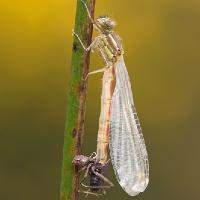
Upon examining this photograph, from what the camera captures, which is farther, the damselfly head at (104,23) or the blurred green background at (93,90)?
the blurred green background at (93,90)

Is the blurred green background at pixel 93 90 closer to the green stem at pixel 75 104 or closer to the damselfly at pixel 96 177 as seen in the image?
the damselfly at pixel 96 177

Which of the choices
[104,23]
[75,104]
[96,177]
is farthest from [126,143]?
[75,104]

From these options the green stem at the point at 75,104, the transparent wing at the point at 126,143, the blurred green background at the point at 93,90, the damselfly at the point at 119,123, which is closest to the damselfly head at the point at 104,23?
the damselfly at the point at 119,123

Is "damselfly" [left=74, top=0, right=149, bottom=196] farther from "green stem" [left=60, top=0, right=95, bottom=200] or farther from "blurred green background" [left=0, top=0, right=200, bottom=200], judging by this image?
"blurred green background" [left=0, top=0, right=200, bottom=200]

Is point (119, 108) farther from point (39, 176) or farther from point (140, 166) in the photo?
point (39, 176)

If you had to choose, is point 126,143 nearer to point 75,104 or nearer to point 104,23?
point 104,23

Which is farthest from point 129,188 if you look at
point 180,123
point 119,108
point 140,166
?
point 180,123

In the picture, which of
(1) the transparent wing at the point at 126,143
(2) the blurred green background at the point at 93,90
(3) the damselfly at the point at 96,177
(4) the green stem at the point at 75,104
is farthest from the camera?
(2) the blurred green background at the point at 93,90
